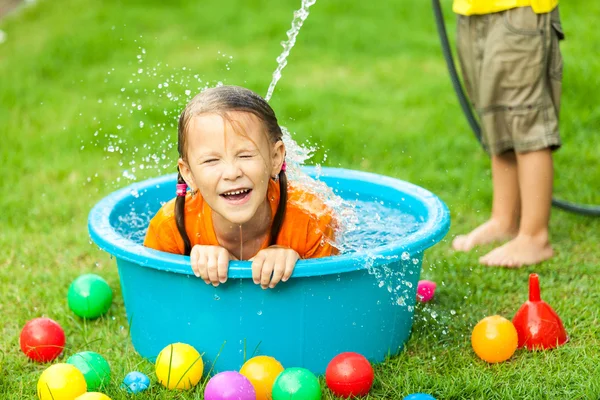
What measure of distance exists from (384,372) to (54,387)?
91cm

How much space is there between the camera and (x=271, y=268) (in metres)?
2.24

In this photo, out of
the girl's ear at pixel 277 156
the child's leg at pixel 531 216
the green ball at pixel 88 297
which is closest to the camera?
the girl's ear at pixel 277 156

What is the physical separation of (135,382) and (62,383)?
20cm

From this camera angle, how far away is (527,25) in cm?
310

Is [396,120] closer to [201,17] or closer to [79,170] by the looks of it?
[79,170]

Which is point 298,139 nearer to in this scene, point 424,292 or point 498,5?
point 498,5

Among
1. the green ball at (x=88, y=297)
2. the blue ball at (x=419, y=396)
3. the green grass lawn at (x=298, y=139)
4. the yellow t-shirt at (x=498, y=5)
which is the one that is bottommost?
the green grass lawn at (x=298, y=139)

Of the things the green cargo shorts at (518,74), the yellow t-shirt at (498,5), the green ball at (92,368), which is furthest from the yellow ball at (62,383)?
the yellow t-shirt at (498,5)

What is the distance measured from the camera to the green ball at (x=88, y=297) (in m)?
2.88

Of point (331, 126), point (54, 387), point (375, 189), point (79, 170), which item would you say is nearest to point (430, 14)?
point (331, 126)

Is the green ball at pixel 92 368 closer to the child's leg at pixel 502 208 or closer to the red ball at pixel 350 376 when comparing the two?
the red ball at pixel 350 376

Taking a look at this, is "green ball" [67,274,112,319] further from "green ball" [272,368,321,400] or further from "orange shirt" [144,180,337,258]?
"green ball" [272,368,321,400]

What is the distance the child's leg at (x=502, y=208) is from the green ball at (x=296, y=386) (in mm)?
1330

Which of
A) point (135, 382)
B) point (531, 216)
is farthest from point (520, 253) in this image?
point (135, 382)
